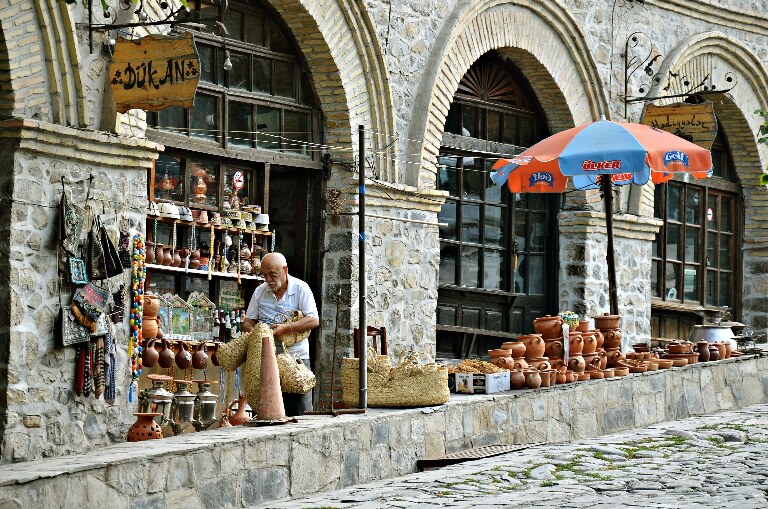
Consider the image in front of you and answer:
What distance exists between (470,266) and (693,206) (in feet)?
14.6

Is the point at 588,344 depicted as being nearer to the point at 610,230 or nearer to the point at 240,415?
the point at 610,230

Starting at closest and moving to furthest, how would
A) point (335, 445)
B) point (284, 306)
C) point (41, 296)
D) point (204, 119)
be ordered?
point (335, 445), point (41, 296), point (284, 306), point (204, 119)

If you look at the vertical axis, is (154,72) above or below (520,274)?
above

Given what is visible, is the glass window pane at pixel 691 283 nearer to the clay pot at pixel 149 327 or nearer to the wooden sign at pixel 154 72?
the clay pot at pixel 149 327

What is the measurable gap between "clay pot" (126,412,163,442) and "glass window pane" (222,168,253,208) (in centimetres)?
270

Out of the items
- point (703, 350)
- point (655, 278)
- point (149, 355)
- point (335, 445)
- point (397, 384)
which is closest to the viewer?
point (335, 445)

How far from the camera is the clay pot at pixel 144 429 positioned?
31.6ft

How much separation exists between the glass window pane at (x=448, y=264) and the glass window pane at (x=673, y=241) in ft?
13.0

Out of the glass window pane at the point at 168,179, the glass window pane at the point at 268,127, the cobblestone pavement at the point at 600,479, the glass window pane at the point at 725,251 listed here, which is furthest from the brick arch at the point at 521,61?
the glass window pane at the point at 725,251

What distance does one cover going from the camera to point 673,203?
17703 mm

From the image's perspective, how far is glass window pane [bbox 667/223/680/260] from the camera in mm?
17569

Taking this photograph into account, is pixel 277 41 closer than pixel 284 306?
No

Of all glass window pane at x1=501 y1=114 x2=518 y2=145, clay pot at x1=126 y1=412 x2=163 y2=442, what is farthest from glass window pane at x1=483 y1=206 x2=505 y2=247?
clay pot at x1=126 y1=412 x2=163 y2=442

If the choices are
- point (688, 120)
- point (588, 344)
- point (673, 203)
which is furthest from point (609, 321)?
point (673, 203)
